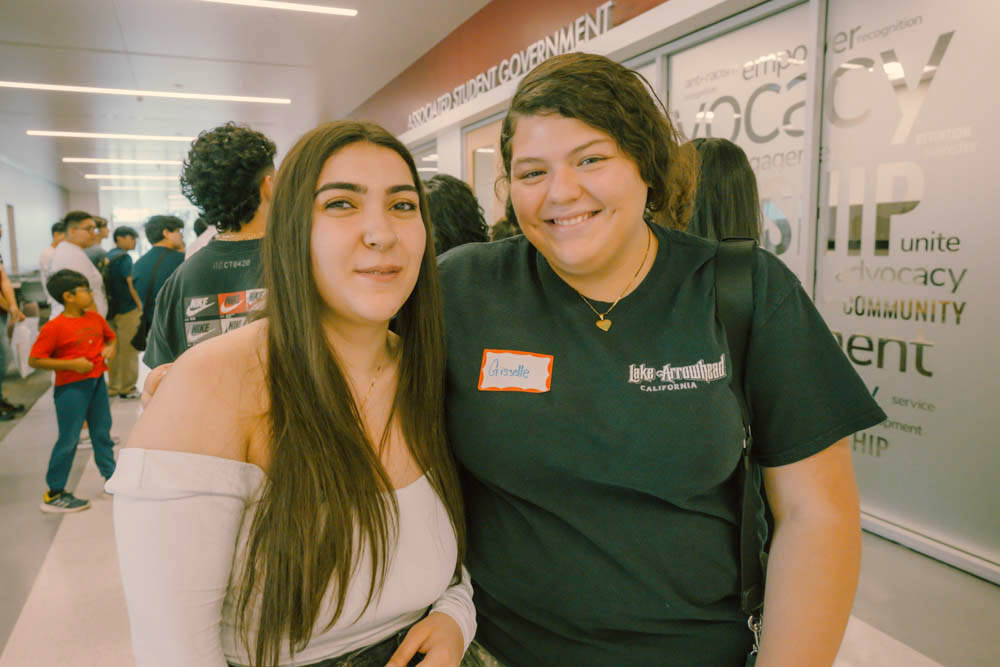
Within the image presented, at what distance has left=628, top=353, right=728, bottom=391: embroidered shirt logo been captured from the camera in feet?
3.47

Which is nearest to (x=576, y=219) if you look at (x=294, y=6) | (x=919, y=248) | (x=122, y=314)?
(x=919, y=248)

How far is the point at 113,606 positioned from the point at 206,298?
1.73m

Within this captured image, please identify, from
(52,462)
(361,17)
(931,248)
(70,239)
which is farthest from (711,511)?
(70,239)

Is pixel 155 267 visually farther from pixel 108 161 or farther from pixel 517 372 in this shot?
pixel 108 161

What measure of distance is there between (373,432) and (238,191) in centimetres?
149

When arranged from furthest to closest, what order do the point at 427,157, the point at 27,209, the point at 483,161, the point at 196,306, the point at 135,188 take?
the point at 135,188 < the point at 27,209 < the point at 427,157 < the point at 483,161 < the point at 196,306

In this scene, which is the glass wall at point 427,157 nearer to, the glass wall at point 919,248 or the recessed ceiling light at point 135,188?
the glass wall at point 919,248

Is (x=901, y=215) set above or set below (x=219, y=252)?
above

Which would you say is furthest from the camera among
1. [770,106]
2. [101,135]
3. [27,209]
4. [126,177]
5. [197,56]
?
[126,177]

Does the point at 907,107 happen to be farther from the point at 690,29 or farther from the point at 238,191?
the point at 238,191

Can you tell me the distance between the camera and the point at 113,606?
2.96 metres

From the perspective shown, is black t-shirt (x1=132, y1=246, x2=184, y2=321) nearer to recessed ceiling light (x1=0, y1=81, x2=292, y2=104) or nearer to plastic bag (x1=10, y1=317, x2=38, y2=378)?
plastic bag (x1=10, y1=317, x2=38, y2=378)

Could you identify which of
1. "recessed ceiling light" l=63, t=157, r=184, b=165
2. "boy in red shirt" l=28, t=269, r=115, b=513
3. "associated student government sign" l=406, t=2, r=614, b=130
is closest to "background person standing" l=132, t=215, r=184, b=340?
"boy in red shirt" l=28, t=269, r=115, b=513

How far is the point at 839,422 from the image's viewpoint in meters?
1.05
